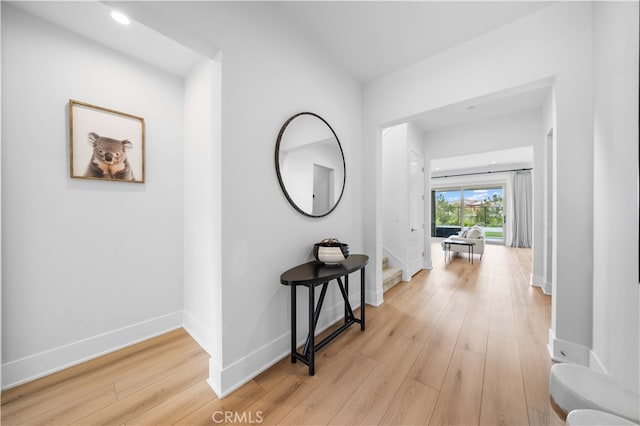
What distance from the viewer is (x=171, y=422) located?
1.25m

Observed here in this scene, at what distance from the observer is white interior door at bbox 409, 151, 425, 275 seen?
160 inches

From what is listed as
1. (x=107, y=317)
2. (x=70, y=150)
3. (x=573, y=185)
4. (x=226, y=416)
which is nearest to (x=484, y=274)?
(x=573, y=185)

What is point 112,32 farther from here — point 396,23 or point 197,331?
point 197,331

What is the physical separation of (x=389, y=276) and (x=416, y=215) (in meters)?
1.42

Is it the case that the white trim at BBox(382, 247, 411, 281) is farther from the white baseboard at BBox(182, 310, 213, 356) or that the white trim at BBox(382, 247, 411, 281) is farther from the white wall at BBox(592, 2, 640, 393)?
the white baseboard at BBox(182, 310, 213, 356)

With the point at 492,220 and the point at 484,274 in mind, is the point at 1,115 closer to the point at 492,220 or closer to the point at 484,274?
the point at 484,274

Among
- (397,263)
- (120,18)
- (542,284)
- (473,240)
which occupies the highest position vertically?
(120,18)

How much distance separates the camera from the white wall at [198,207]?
6.41ft

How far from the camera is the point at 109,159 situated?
189 cm

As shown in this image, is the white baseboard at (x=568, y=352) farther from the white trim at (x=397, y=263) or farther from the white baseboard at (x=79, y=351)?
the white baseboard at (x=79, y=351)

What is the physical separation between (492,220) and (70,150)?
407 inches

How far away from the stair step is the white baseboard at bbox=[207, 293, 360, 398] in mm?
1720

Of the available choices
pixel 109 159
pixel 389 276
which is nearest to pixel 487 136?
pixel 389 276

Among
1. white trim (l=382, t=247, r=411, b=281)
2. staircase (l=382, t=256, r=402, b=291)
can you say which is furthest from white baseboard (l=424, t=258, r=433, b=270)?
staircase (l=382, t=256, r=402, b=291)
